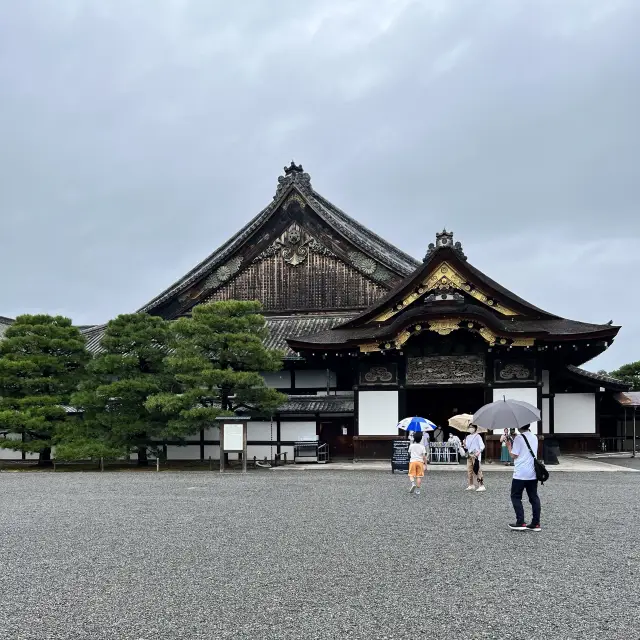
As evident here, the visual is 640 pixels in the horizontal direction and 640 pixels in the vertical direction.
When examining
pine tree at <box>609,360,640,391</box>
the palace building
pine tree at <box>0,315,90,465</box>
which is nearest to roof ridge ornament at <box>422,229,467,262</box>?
the palace building

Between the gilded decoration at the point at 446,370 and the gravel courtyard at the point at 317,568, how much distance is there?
32.4ft

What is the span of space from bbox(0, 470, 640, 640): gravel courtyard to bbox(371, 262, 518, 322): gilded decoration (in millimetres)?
10596

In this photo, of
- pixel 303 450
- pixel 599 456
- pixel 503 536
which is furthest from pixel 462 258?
pixel 503 536

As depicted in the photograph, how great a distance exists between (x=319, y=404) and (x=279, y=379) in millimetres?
2487

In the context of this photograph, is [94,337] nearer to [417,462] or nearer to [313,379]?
[313,379]

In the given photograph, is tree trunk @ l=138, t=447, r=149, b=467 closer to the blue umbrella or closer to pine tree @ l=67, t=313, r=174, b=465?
pine tree @ l=67, t=313, r=174, b=465

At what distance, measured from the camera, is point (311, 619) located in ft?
19.0

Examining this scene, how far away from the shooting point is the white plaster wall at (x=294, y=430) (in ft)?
83.0

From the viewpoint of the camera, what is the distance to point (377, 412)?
24.4 metres

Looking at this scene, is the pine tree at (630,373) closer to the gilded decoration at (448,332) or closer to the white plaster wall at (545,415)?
the white plaster wall at (545,415)

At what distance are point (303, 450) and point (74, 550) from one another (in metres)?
16.1

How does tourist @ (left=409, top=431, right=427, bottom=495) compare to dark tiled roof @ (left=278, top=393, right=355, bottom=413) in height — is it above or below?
below

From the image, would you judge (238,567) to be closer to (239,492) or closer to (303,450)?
(239,492)

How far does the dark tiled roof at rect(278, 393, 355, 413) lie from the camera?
81.4 feet
